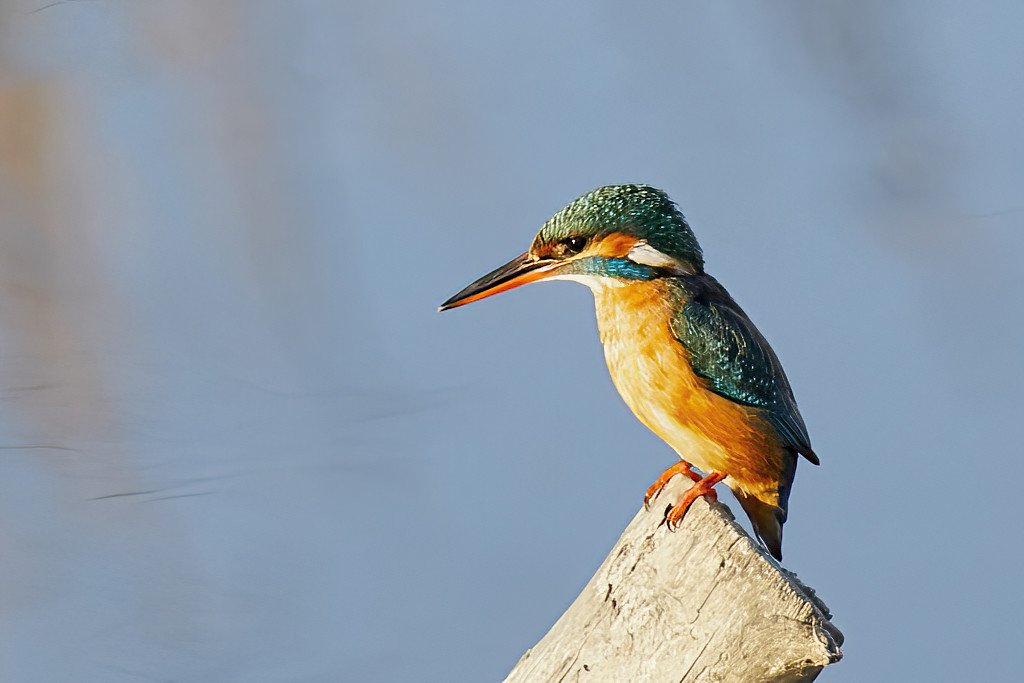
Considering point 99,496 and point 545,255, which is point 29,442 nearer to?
point 99,496

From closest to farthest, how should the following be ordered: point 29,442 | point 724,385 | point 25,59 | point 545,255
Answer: point 724,385 → point 545,255 → point 25,59 → point 29,442

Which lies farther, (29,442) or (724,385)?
(29,442)

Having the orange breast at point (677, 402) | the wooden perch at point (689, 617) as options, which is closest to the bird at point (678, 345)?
the orange breast at point (677, 402)

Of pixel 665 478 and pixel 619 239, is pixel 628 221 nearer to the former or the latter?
pixel 619 239

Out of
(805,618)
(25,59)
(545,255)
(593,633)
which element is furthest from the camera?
(25,59)

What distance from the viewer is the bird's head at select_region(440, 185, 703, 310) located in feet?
5.72

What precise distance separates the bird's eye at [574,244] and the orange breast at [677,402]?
9cm

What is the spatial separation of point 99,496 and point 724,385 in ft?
6.38

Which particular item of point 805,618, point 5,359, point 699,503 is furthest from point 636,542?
point 5,359

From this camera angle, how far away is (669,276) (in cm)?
175

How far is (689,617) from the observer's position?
137 cm

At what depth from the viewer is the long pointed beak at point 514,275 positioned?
1.81 meters

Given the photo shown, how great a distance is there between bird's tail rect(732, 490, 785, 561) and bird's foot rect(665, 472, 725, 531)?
234mm

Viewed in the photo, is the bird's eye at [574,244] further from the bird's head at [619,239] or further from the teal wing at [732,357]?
the teal wing at [732,357]
